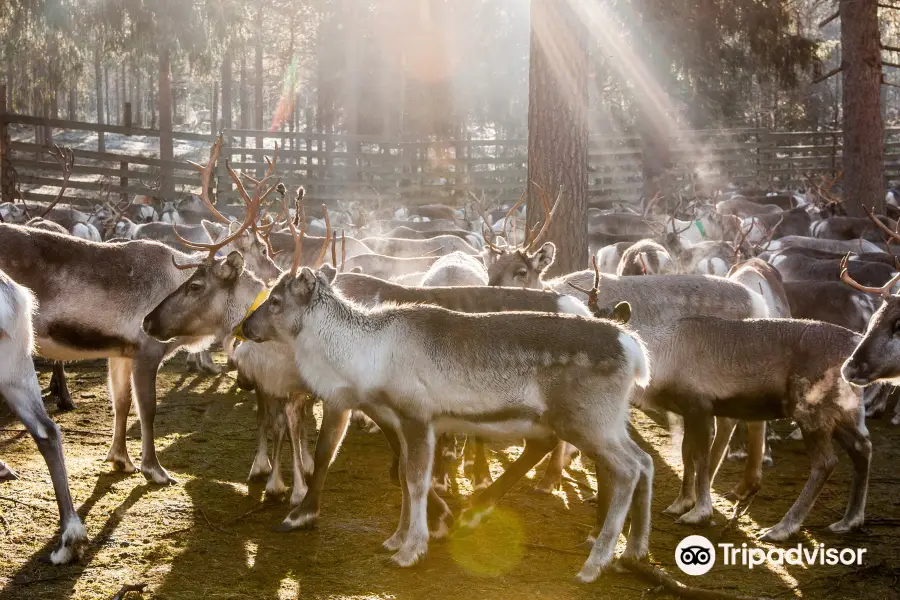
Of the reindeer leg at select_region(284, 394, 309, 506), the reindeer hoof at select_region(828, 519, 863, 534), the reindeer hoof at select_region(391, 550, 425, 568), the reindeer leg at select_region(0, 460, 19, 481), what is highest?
the reindeer leg at select_region(284, 394, 309, 506)

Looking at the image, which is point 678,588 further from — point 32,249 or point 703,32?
point 703,32

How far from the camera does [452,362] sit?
480 cm

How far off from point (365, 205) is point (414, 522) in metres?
21.9

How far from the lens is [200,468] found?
6.46m

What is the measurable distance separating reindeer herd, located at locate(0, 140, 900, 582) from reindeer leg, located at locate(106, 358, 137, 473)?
0.01m

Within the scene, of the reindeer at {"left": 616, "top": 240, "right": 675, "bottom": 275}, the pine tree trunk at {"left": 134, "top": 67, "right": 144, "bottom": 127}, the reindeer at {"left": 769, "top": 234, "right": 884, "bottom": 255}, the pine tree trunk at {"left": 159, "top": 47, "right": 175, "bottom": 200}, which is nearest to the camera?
the reindeer at {"left": 616, "top": 240, "right": 675, "bottom": 275}

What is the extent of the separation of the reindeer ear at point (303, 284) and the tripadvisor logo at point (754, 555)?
2407 millimetres

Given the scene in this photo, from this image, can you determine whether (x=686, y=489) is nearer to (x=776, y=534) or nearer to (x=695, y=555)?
(x=776, y=534)

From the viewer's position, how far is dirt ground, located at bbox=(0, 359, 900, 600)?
449cm

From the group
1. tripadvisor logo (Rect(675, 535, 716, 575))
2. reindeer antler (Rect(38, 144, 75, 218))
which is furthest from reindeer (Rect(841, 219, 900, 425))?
reindeer antler (Rect(38, 144, 75, 218))

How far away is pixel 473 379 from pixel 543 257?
3139mm

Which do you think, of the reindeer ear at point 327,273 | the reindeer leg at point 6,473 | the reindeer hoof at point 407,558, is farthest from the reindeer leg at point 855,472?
the reindeer leg at point 6,473

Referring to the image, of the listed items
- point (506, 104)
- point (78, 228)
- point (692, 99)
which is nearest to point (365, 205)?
point (692, 99)

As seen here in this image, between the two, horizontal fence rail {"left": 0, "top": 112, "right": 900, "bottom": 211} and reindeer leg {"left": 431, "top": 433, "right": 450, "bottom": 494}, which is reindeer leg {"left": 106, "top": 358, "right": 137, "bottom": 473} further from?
horizontal fence rail {"left": 0, "top": 112, "right": 900, "bottom": 211}
